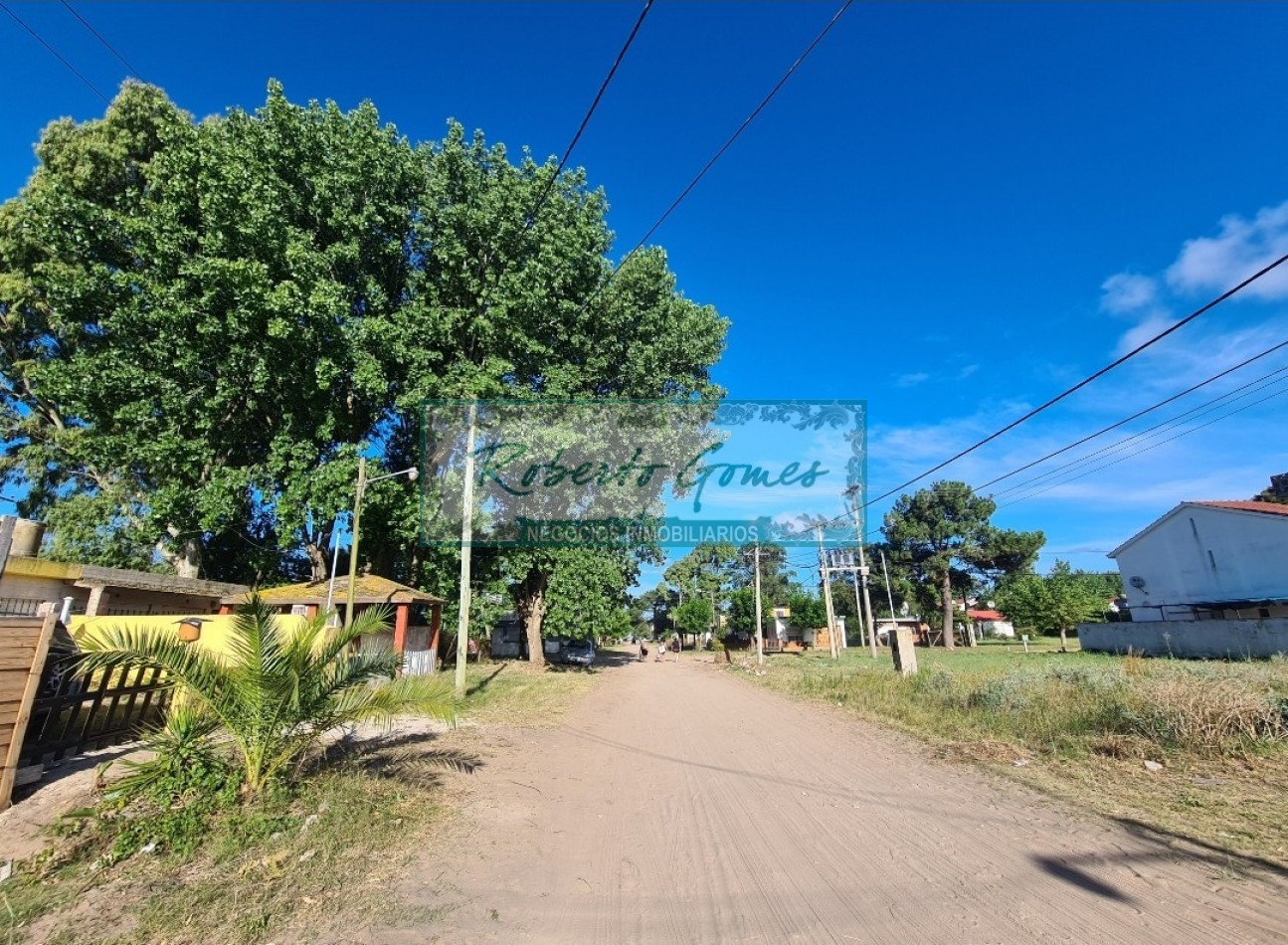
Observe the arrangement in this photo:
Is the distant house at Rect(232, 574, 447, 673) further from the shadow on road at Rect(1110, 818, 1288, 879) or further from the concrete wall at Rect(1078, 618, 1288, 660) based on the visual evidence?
the concrete wall at Rect(1078, 618, 1288, 660)

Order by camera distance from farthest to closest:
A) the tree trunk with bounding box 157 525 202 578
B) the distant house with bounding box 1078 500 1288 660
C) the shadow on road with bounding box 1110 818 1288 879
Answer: the distant house with bounding box 1078 500 1288 660 → the tree trunk with bounding box 157 525 202 578 → the shadow on road with bounding box 1110 818 1288 879

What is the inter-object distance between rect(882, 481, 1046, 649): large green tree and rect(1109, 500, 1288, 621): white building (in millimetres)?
16889

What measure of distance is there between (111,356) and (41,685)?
1360 centimetres

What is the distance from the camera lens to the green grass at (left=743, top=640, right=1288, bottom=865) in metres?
5.16

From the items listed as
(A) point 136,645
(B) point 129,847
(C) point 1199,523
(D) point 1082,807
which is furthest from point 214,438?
(C) point 1199,523

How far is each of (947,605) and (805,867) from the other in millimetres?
53509

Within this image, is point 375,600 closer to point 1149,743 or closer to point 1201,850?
point 1149,743

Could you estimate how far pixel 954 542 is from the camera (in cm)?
5281

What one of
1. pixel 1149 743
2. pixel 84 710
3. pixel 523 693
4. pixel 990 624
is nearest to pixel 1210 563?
pixel 1149 743

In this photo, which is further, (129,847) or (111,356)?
(111,356)

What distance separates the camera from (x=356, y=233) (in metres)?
17.4

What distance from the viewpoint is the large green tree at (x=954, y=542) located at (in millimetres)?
51875

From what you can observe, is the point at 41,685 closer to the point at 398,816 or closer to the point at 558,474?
the point at 398,816

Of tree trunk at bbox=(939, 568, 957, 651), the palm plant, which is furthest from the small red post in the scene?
tree trunk at bbox=(939, 568, 957, 651)
